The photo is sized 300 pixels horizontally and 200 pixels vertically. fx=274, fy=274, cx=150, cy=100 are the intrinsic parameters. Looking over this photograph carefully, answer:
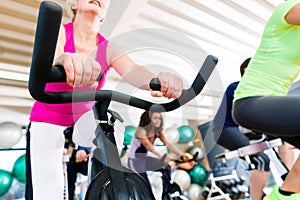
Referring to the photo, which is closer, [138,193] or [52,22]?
[52,22]

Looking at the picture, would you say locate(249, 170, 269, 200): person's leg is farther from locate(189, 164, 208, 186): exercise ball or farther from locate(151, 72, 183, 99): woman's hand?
locate(189, 164, 208, 186): exercise ball

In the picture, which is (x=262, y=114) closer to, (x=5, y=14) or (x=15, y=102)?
(x=5, y=14)

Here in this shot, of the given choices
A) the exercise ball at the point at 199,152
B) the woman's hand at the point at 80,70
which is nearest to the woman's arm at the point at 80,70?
the woman's hand at the point at 80,70

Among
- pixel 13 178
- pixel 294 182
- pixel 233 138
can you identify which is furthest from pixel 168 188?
pixel 13 178

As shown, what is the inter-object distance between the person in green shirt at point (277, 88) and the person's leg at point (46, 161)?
72 cm

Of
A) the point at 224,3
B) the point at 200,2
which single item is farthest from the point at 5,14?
the point at 224,3

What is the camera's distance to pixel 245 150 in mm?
1660

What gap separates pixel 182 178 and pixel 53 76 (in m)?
4.36

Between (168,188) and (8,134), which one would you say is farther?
(8,134)

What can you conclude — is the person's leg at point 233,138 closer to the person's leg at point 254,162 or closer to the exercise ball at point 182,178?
the person's leg at point 254,162

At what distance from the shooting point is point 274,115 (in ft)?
2.99

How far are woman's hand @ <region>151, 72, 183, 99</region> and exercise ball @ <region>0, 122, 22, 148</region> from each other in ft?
11.0

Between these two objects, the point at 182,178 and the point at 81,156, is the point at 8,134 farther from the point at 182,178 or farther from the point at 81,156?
the point at 182,178

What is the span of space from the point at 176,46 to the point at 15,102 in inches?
142
